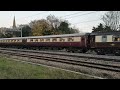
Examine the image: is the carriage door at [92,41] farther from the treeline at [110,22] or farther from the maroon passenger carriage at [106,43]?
the treeline at [110,22]

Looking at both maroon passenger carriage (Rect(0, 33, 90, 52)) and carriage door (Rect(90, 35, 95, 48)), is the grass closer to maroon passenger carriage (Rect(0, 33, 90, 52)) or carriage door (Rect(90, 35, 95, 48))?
carriage door (Rect(90, 35, 95, 48))

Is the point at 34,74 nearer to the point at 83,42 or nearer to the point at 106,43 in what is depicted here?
the point at 106,43

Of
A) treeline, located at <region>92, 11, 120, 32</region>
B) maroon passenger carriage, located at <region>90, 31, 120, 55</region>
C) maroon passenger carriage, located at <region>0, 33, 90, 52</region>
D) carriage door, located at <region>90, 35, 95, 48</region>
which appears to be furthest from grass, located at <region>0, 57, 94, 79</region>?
treeline, located at <region>92, 11, 120, 32</region>

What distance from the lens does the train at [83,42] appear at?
28.9 metres

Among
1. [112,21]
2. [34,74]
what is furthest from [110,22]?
[34,74]

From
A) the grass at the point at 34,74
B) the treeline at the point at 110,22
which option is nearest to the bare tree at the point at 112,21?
the treeline at the point at 110,22

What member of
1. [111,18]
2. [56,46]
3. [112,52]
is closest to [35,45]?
[56,46]

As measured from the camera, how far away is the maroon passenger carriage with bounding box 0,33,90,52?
33281mm

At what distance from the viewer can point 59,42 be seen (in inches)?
1489
